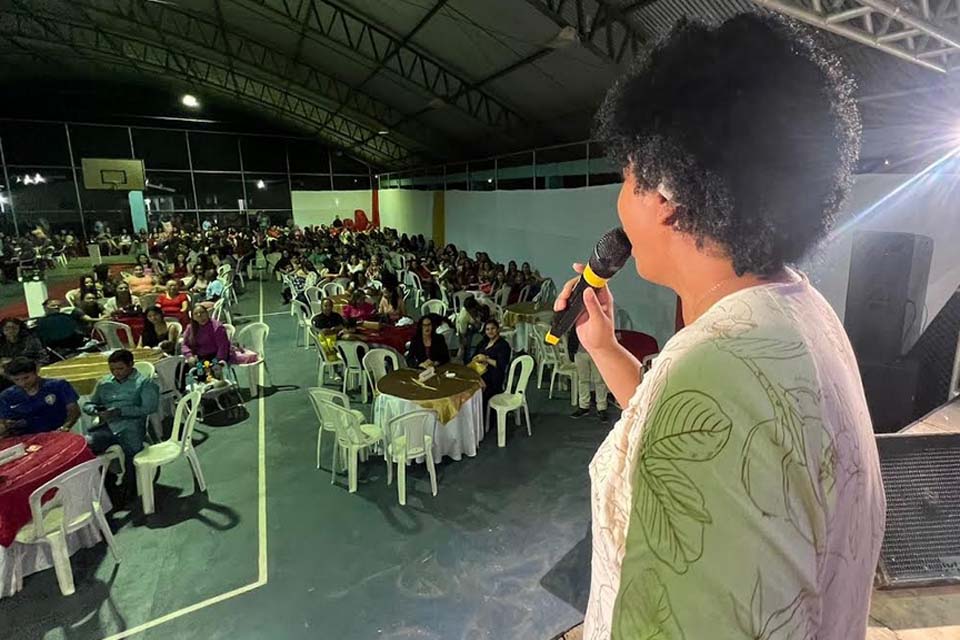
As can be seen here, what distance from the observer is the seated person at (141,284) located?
816cm

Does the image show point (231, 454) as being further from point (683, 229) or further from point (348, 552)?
point (683, 229)

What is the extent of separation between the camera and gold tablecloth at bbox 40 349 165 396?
4566 mm

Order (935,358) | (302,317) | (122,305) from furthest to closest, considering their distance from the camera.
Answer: (302,317) → (122,305) → (935,358)

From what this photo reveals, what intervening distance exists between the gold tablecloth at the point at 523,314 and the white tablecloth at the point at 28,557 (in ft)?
15.7

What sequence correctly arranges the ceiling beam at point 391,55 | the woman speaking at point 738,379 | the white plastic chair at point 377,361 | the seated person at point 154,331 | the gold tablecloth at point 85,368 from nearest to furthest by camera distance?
the woman speaking at point 738,379
the gold tablecloth at point 85,368
the white plastic chair at point 377,361
the seated person at point 154,331
the ceiling beam at point 391,55

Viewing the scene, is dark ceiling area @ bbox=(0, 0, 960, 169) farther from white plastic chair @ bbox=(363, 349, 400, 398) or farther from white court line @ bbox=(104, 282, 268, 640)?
white plastic chair @ bbox=(363, 349, 400, 398)

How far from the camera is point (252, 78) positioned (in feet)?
50.0

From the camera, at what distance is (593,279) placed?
3.39 ft

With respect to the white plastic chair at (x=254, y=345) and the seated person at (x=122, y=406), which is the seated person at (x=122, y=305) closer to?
the white plastic chair at (x=254, y=345)

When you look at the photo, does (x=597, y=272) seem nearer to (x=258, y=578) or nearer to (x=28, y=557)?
(x=258, y=578)

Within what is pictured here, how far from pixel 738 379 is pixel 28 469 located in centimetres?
395

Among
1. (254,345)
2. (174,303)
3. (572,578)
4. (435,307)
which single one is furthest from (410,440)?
(174,303)

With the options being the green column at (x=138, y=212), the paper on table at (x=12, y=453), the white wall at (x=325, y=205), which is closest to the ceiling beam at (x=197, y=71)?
the white wall at (x=325, y=205)

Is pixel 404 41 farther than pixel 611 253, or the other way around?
pixel 404 41
